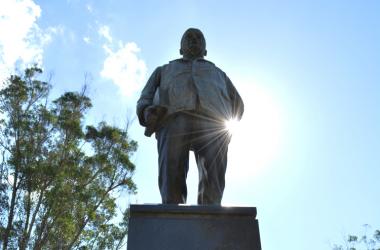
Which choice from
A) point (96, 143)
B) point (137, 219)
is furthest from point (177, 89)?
point (96, 143)

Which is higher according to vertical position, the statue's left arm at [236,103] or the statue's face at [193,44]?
the statue's face at [193,44]

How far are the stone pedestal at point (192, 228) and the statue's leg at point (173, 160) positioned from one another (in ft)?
1.14

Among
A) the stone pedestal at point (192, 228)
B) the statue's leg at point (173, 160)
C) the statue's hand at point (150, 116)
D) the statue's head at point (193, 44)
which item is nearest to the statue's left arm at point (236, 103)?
the statue's head at point (193, 44)

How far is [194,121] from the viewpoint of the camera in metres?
3.71

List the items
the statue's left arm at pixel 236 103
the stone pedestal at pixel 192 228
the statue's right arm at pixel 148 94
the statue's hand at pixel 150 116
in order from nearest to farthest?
1. the stone pedestal at pixel 192 228
2. the statue's hand at pixel 150 116
3. the statue's right arm at pixel 148 94
4. the statue's left arm at pixel 236 103

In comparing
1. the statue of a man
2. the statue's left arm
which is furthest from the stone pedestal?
the statue's left arm

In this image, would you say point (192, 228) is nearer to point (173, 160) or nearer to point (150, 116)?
point (173, 160)

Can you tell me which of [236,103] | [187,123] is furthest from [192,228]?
[236,103]

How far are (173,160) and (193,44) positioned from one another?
4.26 ft

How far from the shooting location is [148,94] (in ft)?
12.9

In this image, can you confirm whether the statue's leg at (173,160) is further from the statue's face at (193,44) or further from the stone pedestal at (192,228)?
the statue's face at (193,44)

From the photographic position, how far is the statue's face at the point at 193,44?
166 inches

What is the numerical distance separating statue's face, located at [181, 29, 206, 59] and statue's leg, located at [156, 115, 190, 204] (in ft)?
2.72

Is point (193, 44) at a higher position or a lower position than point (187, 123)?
higher
